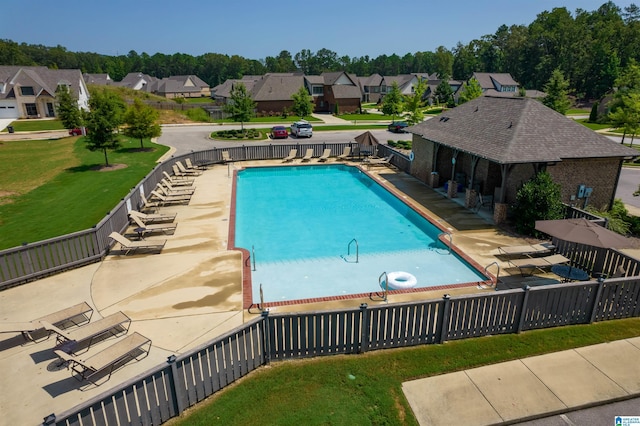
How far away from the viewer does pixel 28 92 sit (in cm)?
6538

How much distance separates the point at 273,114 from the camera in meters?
73.1

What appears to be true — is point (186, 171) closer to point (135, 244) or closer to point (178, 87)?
point (135, 244)

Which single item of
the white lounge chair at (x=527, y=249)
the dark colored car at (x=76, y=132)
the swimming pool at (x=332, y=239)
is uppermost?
the dark colored car at (x=76, y=132)

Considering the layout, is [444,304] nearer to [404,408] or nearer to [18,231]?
[404,408]

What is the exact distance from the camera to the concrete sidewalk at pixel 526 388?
26.5 ft

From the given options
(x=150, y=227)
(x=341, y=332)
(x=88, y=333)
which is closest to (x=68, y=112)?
(x=150, y=227)

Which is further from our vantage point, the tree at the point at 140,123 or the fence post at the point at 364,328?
the tree at the point at 140,123

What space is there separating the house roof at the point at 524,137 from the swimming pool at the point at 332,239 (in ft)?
15.0

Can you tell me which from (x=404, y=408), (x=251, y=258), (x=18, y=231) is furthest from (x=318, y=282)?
(x=18, y=231)

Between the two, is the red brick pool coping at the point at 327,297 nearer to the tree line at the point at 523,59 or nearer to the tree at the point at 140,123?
the tree at the point at 140,123

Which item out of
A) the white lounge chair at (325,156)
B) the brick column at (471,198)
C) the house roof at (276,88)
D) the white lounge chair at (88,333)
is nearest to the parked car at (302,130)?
the white lounge chair at (325,156)

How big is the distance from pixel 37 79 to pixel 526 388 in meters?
81.7

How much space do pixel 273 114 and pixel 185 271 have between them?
2437 inches

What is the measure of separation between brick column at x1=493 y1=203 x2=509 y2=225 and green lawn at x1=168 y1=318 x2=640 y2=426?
8592 mm
